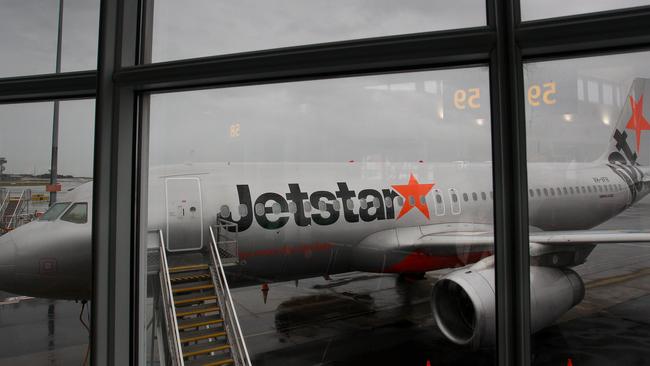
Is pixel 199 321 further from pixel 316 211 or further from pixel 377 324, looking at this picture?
pixel 377 324

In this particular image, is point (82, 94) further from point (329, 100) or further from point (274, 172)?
point (274, 172)

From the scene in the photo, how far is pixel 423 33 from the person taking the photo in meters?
1.63

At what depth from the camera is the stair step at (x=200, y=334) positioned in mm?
3180

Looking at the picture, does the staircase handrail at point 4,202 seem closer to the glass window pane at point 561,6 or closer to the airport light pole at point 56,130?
the airport light pole at point 56,130

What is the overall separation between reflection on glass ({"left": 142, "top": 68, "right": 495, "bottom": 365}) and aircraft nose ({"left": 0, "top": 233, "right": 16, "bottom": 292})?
118 centimetres

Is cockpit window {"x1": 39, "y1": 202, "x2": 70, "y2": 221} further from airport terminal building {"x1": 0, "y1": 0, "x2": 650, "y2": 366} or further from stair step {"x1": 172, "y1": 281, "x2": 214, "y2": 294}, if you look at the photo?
stair step {"x1": 172, "y1": 281, "x2": 214, "y2": 294}

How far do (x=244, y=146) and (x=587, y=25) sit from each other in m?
2.97

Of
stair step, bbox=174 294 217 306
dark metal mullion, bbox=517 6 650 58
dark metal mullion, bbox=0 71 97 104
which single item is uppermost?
dark metal mullion, bbox=0 71 97 104

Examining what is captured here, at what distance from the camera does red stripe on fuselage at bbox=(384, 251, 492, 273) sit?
338 cm

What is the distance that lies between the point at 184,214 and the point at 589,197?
11.2 ft

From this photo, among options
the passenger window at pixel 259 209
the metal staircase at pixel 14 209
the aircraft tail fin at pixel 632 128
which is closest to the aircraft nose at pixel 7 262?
the metal staircase at pixel 14 209

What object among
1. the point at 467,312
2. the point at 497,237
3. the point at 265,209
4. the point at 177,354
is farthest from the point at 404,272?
the point at 497,237

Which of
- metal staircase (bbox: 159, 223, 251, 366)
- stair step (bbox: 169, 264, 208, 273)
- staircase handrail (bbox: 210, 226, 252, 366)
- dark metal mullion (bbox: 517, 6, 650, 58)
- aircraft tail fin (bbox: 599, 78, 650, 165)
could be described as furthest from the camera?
stair step (bbox: 169, 264, 208, 273)

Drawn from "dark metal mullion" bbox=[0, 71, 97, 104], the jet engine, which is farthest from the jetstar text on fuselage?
"dark metal mullion" bbox=[0, 71, 97, 104]
